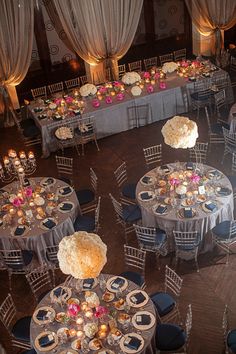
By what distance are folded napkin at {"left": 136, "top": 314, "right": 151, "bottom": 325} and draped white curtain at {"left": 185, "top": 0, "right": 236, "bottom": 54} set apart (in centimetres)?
952

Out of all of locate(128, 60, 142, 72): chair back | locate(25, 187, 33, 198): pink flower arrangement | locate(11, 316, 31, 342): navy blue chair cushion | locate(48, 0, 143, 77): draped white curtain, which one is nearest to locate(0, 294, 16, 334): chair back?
locate(11, 316, 31, 342): navy blue chair cushion

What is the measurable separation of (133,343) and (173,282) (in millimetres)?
1325

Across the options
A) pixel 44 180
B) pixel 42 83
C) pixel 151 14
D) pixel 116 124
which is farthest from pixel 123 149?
pixel 151 14

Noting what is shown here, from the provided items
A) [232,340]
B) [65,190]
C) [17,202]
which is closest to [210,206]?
[232,340]

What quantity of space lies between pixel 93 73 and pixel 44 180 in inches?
202

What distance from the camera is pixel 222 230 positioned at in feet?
26.2

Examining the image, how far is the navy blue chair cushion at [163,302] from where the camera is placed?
22.3 feet

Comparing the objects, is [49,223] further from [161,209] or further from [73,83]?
[73,83]

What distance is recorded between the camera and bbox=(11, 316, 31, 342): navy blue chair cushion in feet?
21.9

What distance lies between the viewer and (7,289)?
8.16m

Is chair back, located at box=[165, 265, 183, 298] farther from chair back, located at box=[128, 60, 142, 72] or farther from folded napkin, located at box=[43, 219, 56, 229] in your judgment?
chair back, located at box=[128, 60, 142, 72]

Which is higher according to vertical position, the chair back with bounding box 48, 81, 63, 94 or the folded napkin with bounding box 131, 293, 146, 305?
the chair back with bounding box 48, 81, 63, 94

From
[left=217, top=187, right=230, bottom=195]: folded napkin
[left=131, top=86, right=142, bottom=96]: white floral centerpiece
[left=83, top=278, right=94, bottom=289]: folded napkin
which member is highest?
[left=131, top=86, right=142, bottom=96]: white floral centerpiece

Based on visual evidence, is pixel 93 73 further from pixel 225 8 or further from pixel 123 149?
pixel 225 8
